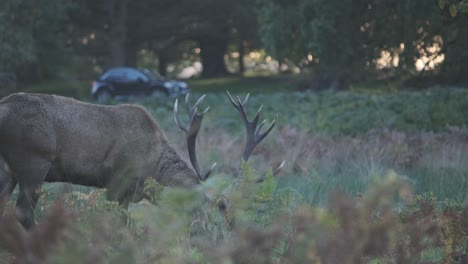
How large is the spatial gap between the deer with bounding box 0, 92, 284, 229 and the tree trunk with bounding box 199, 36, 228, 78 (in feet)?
129

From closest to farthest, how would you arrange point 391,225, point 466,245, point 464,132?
point 391,225, point 466,245, point 464,132

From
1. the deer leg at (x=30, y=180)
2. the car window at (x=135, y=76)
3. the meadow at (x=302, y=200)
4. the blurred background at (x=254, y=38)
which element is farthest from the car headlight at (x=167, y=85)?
the deer leg at (x=30, y=180)

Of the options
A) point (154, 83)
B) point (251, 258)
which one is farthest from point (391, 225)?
point (154, 83)

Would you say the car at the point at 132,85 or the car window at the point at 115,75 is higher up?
the car window at the point at 115,75

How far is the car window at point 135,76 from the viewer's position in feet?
122

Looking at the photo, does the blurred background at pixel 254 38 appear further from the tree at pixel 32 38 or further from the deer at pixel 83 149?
the deer at pixel 83 149

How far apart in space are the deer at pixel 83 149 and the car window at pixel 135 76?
28417 mm

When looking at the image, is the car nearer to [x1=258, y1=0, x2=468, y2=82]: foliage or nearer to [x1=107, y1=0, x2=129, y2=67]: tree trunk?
[x1=107, y1=0, x2=129, y2=67]: tree trunk

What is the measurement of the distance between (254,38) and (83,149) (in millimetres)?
36898

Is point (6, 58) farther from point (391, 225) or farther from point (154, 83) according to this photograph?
point (391, 225)

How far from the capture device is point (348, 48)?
21078 millimetres

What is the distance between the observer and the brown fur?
7336 mm

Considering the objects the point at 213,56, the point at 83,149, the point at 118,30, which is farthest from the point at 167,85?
the point at 83,149

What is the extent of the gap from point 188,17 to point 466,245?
3983cm
